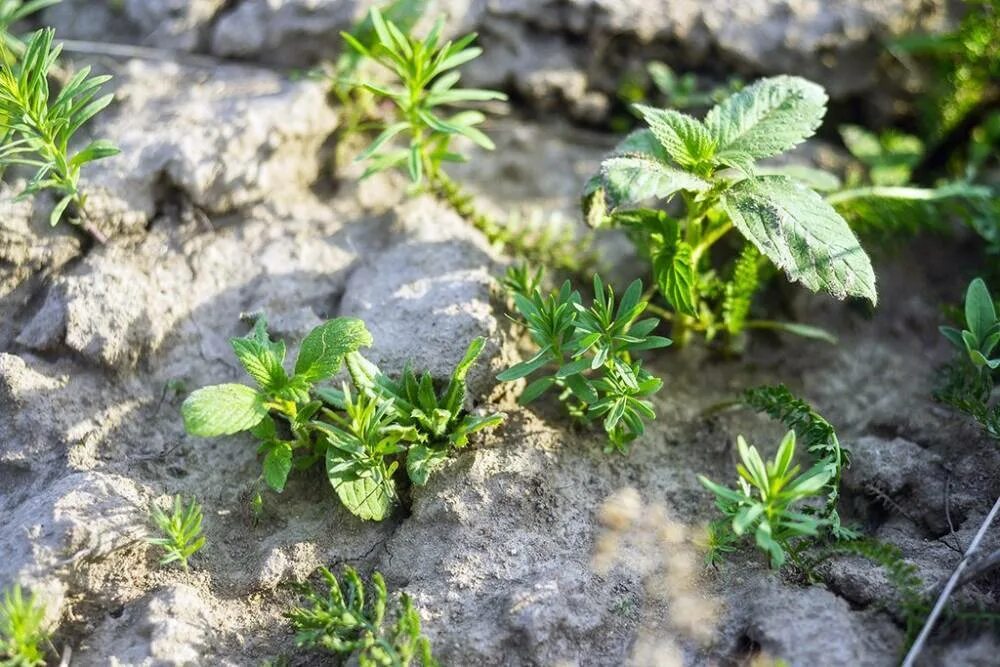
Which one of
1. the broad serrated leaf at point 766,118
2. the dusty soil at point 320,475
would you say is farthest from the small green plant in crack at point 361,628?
the broad serrated leaf at point 766,118

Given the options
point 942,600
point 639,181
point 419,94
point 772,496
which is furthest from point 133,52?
point 942,600

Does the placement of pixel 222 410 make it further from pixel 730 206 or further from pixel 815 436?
pixel 815 436

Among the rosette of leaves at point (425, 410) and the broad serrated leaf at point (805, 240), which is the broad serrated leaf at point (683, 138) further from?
the rosette of leaves at point (425, 410)

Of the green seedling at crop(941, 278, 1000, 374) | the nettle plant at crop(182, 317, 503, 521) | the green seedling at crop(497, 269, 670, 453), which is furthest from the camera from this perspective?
the green seedling at crop(941, 278, 1000, 374)

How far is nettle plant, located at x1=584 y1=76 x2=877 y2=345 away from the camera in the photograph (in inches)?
110

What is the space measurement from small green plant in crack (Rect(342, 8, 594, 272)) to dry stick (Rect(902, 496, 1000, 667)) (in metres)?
1.74

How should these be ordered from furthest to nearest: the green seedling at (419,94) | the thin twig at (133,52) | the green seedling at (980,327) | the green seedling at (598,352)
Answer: the thin twig at (133,52) < the green seedling at (419,94) < the green seedling at (980,327) < the green seedling at (598,352)

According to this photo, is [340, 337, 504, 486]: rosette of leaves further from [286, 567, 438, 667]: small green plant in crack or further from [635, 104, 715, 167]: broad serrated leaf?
[635, 104, 715, 167]: broad serrated leaf

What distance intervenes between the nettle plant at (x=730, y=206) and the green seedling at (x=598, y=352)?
0.26 m

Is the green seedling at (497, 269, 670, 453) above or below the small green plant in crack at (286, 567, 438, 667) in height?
above

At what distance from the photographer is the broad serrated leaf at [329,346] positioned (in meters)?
2.75

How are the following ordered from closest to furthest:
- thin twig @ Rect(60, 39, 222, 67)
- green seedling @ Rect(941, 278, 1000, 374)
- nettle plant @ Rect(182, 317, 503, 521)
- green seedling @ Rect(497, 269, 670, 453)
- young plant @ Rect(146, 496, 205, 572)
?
young plant @ Rect(146, 496, 205, 572) → nettle plant @ Rect(182, 317, 503, 521) → green seedling @ Rect(497, 269, 670, 453) → green seedling @ Rect(941, 278, 1000, 374) → thin twig @ Rect(60, 39, 222, 67)

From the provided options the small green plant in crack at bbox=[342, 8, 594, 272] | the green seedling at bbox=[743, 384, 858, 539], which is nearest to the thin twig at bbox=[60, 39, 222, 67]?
the small green plant in crack at bbox=[342, 8, 594, 272]

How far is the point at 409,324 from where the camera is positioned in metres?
3.17
